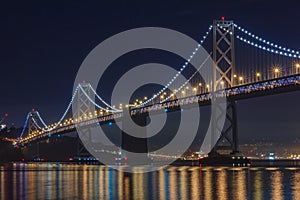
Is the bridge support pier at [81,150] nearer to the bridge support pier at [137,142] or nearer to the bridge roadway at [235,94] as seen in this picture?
the bridge roadway at [235,94]

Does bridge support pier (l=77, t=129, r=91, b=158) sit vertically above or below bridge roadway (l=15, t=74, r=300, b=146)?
below

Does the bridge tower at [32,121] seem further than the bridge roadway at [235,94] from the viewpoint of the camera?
Yes

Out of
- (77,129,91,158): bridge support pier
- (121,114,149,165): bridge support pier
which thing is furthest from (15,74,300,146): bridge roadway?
(77,129,91,158): bridge support pier

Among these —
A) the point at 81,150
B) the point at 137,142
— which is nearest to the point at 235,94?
the point at 137,142

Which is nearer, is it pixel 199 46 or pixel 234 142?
pixel 234 142

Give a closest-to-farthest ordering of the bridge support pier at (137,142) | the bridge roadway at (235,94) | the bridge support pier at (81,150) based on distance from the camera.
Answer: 1. the bridge roadway at (235,94)
2. the bridge support pier at (137,142)
3. the bridge support pier at (81,150)

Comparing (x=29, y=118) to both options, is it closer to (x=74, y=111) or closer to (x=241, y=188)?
(x=74, y=111)

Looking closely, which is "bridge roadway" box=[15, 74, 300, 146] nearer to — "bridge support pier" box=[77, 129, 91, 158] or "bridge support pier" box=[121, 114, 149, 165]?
"bridge support pier" box=[121, 114, 149, 165]

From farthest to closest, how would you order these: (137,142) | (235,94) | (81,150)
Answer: (81,150)
(137,142)
(235,94)

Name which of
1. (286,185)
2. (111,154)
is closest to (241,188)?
(286,185)

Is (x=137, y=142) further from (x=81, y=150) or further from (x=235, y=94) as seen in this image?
(x=81, y=150)

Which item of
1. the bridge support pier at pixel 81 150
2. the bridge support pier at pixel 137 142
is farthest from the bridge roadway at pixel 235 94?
the bridge support pier at pixel 81 150
